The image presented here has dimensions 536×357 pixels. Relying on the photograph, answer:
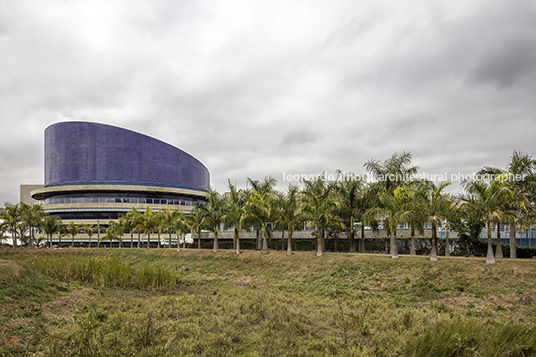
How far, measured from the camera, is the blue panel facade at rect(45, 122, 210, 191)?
334ft

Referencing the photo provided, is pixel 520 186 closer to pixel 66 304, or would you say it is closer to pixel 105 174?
pixel 66 304

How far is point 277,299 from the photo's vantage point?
22.7m

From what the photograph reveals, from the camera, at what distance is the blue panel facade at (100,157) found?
102 meters

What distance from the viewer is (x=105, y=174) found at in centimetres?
10212

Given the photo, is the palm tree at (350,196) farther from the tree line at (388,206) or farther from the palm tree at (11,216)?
the palm tree at (11,216)

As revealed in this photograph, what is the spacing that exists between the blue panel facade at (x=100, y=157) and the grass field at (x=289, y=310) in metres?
78.2

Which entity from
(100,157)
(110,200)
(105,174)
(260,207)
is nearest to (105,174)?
(105,174)

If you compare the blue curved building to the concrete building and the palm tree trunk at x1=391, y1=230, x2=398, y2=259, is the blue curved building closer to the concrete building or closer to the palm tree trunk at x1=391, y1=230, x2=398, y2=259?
the concrete building

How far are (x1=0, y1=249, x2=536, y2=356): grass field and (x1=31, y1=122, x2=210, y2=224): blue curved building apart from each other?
66647 mm

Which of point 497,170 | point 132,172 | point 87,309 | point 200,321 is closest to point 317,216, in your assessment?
point 497,170

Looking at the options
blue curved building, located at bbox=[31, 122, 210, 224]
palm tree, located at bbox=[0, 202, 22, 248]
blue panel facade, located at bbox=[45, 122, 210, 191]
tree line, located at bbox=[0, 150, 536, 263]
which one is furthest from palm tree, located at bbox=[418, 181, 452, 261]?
blue panel facade, located at bbox=[45, 122, 210, 191]

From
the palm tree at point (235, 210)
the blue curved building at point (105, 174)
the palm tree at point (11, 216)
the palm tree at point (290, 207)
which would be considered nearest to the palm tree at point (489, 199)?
the palm tree at point (290, 207)

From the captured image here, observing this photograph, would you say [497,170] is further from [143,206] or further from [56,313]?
[143,206]

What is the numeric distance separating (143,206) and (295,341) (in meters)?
88.5
